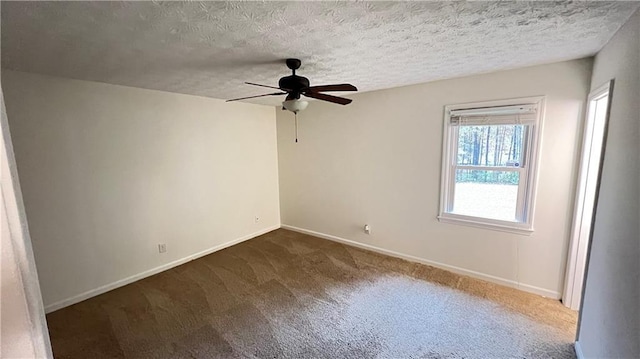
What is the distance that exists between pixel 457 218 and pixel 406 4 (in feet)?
8.58

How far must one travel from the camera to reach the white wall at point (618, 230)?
1.46m

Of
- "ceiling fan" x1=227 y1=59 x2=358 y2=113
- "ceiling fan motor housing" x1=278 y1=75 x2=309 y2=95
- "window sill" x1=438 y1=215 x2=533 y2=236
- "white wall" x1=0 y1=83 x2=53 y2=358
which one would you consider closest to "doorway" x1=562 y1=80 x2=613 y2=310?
"window sill" x1=438 y1=215 x2=533 y2=236

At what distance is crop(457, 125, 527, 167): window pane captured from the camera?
2.92 m

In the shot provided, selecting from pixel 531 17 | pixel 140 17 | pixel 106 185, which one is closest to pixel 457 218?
pixel 531 17

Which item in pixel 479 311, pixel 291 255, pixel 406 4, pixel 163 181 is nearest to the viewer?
pixel 406 4

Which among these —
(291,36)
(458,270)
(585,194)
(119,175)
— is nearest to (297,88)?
(291,36)

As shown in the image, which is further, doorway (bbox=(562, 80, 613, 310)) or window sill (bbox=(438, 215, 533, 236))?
window sill (bbox=(438, 215, 533, 236))

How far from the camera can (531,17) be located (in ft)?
5.43

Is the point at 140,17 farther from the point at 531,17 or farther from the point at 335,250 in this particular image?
the point at 335,250

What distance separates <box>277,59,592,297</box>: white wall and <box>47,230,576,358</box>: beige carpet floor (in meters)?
0.35

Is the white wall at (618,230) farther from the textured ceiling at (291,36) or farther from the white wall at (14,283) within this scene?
the white wall at (14,283)

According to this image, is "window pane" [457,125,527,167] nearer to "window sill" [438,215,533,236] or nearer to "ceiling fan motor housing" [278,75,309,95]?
"window sill" [438,215,533,236]

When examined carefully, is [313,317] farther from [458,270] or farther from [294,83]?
[294,83]

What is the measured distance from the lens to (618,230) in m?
1.63
